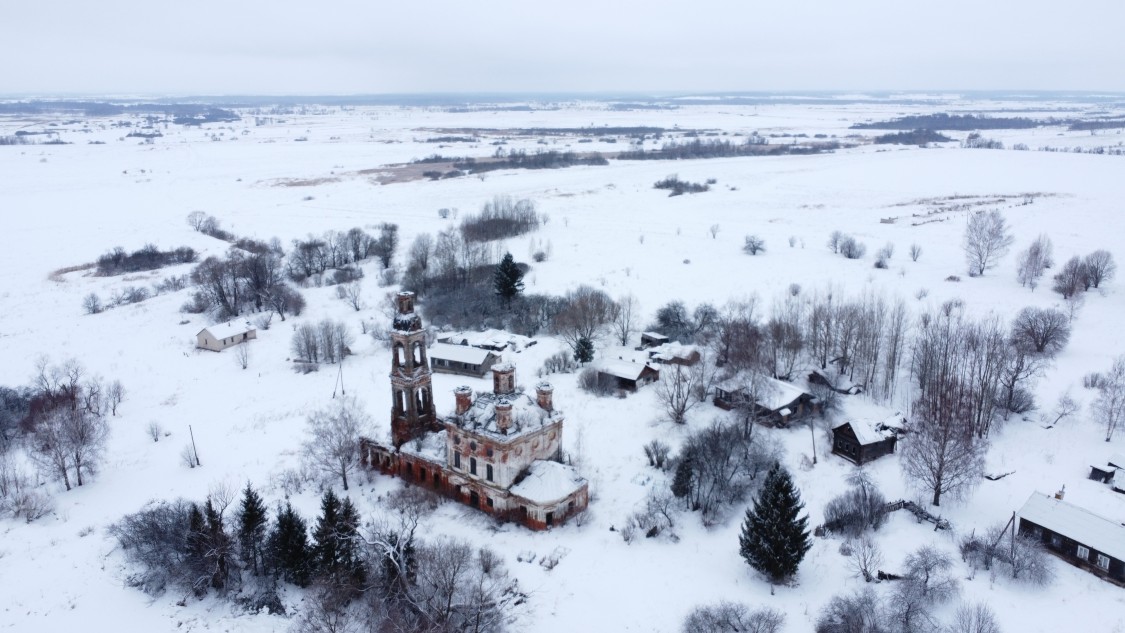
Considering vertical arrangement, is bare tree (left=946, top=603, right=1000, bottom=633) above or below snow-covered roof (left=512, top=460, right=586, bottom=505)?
below

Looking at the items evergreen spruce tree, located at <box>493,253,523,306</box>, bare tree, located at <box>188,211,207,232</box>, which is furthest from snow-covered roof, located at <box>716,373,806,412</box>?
bare tree, located at <box>188,211,207,232</box>

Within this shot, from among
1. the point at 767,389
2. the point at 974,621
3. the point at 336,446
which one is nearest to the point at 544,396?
the point at 336,446

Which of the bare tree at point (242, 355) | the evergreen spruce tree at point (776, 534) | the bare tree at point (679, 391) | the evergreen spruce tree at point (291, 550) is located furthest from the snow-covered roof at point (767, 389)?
the bare tree at point (242, 355)

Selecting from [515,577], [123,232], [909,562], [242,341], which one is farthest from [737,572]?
[123,232]

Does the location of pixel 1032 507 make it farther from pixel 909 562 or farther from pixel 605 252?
pixel 605 252

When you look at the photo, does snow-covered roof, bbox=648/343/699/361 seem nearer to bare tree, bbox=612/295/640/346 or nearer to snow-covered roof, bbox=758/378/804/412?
bare tree, bbox=612/295/640/346

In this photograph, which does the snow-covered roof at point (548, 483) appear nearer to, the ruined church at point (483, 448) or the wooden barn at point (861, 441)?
the ruined church at point (483, 448)
